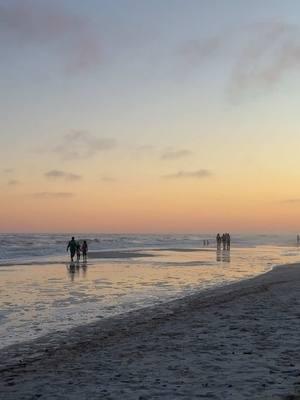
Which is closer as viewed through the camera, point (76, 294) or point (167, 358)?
point (167, 358)

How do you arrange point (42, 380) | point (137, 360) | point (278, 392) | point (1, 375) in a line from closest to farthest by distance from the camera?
point (278, 392) < point (42, 380) < point (1, 375) < point (137, 360)

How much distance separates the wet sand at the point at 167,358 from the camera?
6766mm

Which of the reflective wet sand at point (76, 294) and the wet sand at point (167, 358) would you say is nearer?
the wet sand at point (167, 358)

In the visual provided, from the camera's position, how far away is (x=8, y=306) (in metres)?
15.6

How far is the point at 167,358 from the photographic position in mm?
8602

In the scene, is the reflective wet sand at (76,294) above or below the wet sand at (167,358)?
below

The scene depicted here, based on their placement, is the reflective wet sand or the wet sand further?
the reflective wet sand

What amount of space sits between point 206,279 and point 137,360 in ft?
53.7

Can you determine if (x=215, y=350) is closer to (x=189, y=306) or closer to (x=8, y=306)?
(x=189, y=306)

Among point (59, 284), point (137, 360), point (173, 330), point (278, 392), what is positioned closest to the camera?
point (278, 392)

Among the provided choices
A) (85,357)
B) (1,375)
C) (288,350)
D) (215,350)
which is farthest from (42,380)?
(288,350)

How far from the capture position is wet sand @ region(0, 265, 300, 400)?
266 inches

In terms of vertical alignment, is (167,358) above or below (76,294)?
above

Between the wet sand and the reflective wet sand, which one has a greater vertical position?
the wet sand
